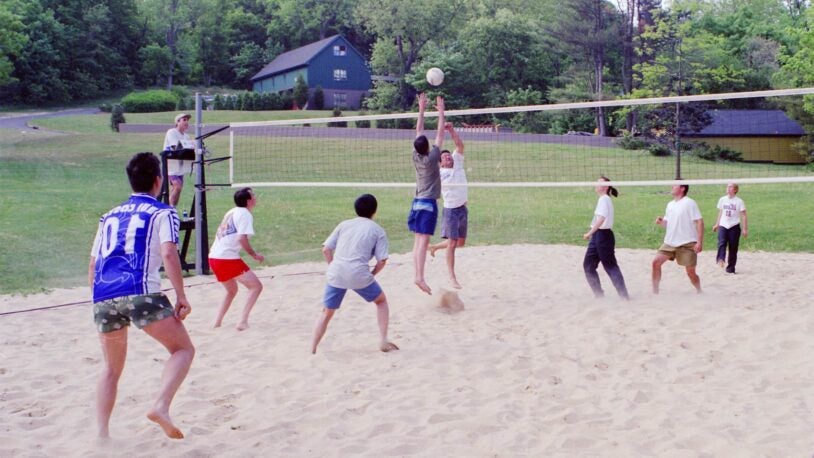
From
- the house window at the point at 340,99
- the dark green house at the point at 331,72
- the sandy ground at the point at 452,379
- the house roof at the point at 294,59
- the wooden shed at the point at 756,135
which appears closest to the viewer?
the sandy ground at the point at 452,379

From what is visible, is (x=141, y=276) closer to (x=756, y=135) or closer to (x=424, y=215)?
(x=424, y=215)

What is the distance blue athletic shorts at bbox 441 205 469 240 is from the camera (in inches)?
341

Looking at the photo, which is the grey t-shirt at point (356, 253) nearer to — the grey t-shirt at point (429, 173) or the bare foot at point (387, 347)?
the bare foot at point (387, 347)

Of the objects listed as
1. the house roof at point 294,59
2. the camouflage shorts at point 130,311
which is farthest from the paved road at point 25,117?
the camouflage shorts at point 130,311

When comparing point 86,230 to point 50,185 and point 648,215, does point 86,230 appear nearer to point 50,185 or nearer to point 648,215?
point 50,185

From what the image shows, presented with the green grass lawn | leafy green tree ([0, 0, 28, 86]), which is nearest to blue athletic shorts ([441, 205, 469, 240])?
the green grass lawn

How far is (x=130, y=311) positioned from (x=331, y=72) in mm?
48234

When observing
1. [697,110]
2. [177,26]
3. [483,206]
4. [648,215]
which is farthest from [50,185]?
[177,26]

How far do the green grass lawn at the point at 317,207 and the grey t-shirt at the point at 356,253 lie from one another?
4.56 metres

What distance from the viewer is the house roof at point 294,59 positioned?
50.3 m

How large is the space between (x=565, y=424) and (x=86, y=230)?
10023mm

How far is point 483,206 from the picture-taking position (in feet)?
57.8

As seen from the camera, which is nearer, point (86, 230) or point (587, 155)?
point (86, 230)

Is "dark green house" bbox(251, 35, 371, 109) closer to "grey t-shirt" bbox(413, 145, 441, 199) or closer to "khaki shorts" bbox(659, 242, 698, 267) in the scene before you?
"grey t-shirt" bbox(413, 145, 441, 199)
